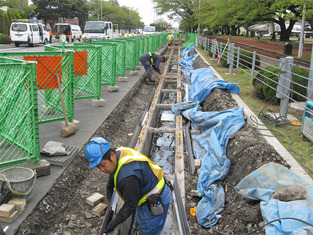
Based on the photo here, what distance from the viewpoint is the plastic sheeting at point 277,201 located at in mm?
3104

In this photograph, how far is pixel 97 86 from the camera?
8.09 meters

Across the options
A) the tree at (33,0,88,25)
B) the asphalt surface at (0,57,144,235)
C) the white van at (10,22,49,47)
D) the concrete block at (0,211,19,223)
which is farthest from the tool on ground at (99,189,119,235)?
the tree at (33,0,88,25)

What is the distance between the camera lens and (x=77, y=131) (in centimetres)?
641

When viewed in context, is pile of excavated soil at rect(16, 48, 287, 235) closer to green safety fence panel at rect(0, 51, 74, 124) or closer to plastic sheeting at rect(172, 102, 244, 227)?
plastic sheeting at rect(172, 102, 244, 227)

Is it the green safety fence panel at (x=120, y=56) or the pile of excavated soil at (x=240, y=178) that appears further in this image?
the green safety fence panel at (x=120, y=56)

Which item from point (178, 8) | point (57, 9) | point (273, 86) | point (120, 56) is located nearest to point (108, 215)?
point (273, 86)

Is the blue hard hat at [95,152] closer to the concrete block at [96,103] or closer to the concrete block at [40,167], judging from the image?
the concrete block at [40,167]

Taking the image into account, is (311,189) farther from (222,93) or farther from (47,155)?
→ (222,93)

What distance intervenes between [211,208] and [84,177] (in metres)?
2.30

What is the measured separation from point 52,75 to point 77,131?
1364 millimetres

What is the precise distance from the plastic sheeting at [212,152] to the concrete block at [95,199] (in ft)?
4.90

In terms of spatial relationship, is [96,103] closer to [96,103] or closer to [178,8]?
[96,103]

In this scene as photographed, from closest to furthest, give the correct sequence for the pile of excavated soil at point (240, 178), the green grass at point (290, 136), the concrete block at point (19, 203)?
the concrete block at point (19, 203) → the pile of excavated soil at point (240, 178) → the green grass at point (290, 136)

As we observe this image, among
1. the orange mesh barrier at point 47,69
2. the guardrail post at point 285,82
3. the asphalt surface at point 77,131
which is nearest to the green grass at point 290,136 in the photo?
the guardrail post at point 285,82
